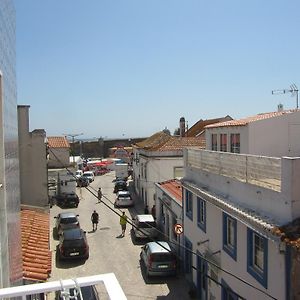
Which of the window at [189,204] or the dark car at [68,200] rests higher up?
the window at [189,204]

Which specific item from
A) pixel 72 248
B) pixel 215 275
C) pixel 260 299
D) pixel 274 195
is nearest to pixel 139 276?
pixel 72 248

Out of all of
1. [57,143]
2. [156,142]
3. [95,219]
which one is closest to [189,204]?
[95,219]

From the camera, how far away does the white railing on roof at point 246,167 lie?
888cm

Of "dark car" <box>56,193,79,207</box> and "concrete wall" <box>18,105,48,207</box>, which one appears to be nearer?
"concrete wall" <box>18,105,48,207</box>

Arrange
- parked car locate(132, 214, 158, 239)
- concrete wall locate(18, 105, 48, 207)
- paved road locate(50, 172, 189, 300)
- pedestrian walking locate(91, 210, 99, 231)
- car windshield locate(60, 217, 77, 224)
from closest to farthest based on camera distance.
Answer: paved road locate(50, 172, 189, 300)
concrete wall locate(18, 105, 48, 207)
parked car locate(132, 214, 158, 239)
car windshield locate(60, 217, 77, 224)
pedestrian walking locate(91, 210, 99, 231)

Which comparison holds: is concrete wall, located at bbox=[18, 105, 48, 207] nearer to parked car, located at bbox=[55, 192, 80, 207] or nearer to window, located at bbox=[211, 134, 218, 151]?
window, located at bbox=[211, 134, 218, 151]

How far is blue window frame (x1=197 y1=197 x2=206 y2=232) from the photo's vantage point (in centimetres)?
1430

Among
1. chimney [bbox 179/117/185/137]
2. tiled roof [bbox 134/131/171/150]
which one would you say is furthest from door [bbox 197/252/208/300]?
chimney [bbox 179/117/185/137]

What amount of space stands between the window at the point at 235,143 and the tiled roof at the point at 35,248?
7.63m

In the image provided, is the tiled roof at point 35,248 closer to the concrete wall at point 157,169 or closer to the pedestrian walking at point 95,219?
the pedestrian walking at point 95,219

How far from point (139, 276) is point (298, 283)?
11.1 metres

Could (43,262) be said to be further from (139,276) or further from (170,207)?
(170,207)

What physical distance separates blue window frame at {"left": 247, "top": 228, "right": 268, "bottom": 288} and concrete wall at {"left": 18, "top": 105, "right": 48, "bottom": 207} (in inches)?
611

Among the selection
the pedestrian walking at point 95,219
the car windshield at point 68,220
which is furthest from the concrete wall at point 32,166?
the pedestrian walking at point 95,219
